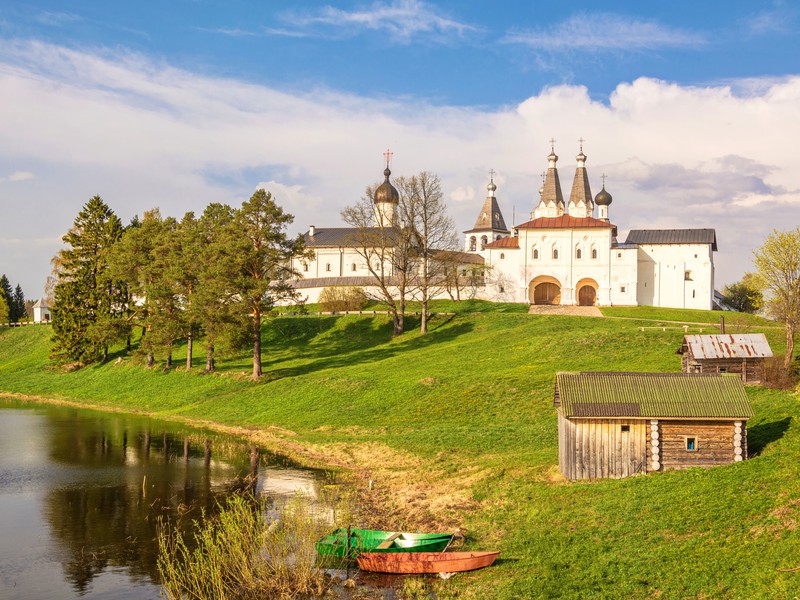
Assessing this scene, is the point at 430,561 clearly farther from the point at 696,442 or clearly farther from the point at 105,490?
the point at 105,490

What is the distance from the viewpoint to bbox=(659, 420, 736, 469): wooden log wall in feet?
81.9

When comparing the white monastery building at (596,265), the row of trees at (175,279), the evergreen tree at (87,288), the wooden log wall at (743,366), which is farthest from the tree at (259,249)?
the white monastery building at (596,265)

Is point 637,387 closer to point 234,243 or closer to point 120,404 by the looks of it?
point 234,243

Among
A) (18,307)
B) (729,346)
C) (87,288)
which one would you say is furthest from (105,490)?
(18,307)

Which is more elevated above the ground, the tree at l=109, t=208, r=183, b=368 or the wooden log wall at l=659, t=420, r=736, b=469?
the tree at l=109, t=208, r=183, b=368

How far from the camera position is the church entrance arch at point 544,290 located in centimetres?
8312

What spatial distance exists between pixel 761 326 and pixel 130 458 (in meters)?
45.1

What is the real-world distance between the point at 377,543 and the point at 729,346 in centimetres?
2315

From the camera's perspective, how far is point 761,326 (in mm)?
58406

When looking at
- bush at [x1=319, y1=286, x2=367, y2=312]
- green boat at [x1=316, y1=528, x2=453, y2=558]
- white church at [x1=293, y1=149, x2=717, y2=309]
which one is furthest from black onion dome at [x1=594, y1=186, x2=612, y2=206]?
green boat at [x1=316, y1=528, x2=453, y2=558]

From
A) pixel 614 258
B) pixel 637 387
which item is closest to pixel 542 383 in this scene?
pixel 637 387

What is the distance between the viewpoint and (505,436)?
33.6 m

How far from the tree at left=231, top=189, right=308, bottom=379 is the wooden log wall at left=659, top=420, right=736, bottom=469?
30562mm

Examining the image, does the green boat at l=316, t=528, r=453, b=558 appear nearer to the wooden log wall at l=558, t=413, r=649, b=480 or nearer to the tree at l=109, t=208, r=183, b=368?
the wooden log wall at l=558, t=413, r=649, b=480
